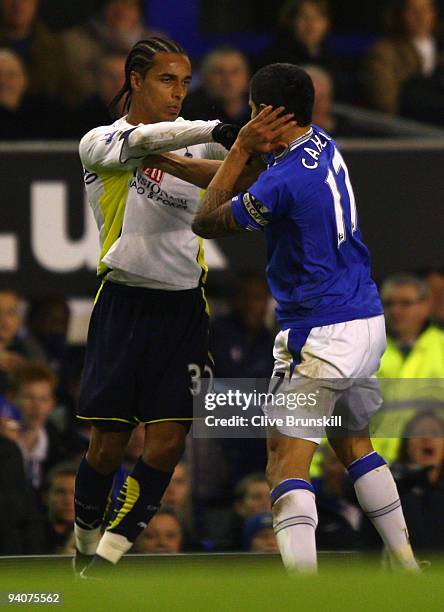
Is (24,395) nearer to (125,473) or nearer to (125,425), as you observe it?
(125,473)

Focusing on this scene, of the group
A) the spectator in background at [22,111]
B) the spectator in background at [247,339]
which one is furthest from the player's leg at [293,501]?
the spectator in background at [22,111]

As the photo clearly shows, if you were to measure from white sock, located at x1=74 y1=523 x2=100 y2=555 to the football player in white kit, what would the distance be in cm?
10

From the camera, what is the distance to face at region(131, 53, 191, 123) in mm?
6750

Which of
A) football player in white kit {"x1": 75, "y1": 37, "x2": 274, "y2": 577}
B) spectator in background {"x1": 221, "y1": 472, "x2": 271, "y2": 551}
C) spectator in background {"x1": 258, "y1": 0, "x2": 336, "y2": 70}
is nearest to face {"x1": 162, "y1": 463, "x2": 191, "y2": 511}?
spectator in background {"x1": 221, "y1": 472, "x2": 271, "y2": 551}

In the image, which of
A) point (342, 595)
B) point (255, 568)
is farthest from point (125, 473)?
point (342, 595)

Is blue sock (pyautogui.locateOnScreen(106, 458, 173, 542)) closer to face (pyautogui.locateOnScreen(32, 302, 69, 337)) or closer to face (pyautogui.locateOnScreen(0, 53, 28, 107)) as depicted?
face (pyautogui.locateOnScreen(32, 302, 69, 337))

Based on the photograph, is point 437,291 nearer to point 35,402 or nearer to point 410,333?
point 410,333

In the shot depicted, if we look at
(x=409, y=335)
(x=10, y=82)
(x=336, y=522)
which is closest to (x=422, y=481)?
(x=336, y=522)

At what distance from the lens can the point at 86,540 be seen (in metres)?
6.97

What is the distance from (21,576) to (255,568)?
119cm

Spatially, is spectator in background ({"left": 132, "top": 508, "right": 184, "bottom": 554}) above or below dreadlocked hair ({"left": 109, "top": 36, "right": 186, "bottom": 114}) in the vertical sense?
below

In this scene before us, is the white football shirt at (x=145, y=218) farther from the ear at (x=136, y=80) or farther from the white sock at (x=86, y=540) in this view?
the white sock at (x=86, y=540)

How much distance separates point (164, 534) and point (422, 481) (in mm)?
1458

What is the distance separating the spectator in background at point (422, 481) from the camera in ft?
24.7
